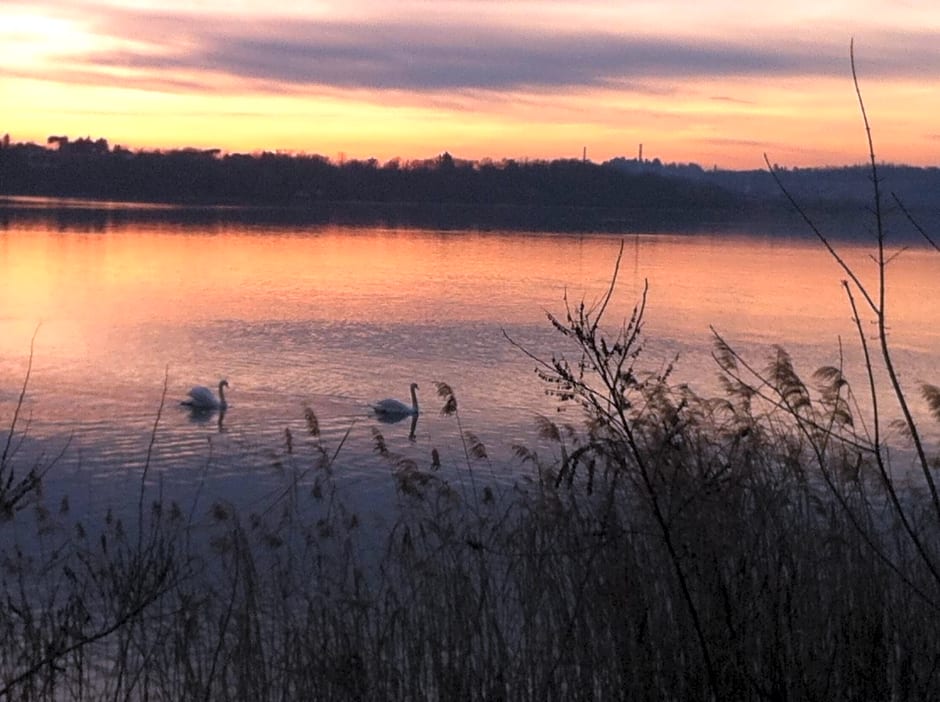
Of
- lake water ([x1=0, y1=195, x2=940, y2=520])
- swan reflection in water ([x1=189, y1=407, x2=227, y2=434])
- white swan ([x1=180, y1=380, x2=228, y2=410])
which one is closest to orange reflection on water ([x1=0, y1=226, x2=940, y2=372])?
lake water ([x1=0, y1=195, x2=940, y2=520])

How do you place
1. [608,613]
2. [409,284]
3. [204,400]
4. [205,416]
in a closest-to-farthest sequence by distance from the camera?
[608,613] < [205,416] < [204,400] < [409,284]


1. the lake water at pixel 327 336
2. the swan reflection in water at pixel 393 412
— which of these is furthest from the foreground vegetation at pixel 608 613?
A: the swan reflection in water at pixel 393 412

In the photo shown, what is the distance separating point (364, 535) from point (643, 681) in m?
4.23

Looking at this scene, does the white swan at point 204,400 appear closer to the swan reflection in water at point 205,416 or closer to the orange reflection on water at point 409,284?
the swan reflection in water at point 205,416

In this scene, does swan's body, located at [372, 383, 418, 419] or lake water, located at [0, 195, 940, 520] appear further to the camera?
swan's body, located at [372, 383, 418, 419]

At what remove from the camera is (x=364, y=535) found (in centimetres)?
816

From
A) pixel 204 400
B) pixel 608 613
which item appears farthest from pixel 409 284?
pixel 608 613

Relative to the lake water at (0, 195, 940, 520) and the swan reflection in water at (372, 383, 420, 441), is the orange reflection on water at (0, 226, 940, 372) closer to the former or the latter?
the lake water at (0, 195, 940, 520)

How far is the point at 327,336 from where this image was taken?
1989 centimetres

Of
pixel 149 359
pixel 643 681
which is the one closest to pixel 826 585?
pixel 643 681

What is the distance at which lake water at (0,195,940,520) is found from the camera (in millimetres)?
12227

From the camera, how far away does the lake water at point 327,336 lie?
40.1 feet

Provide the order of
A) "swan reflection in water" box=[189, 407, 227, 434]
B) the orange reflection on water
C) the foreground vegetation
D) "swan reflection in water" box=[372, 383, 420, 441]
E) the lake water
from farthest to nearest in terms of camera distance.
Result: the orange reflection on water
"swan reflection in water" box=[372, 383, 420, 441]
"swan reflection in water" box=[189, 407, 227, 434]
the lake water
the foreground vegetation

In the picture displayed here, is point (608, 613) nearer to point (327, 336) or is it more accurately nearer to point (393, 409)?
point (393, 409)
